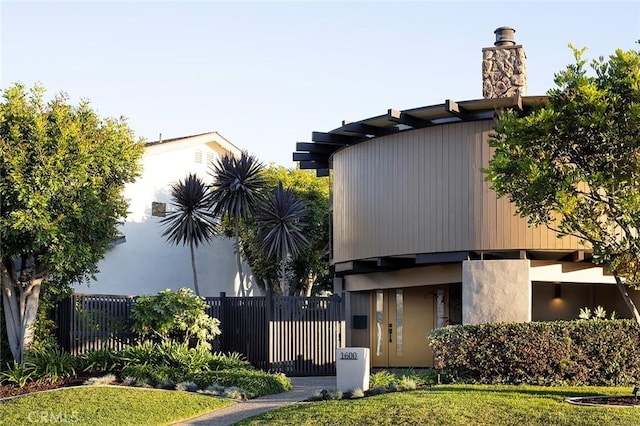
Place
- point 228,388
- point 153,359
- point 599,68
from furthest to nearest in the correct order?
point 153,359
point 228,388
point 599,68

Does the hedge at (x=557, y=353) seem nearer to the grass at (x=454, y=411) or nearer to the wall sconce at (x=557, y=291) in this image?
the grass at (x=454, y=411)

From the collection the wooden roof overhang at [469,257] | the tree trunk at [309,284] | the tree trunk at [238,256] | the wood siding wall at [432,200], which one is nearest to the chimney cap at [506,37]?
the wood siding wall at [432,200]

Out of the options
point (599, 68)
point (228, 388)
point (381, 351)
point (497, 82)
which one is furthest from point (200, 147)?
point (599, 68)

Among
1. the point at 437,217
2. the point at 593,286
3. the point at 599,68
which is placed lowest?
the point at 593,286

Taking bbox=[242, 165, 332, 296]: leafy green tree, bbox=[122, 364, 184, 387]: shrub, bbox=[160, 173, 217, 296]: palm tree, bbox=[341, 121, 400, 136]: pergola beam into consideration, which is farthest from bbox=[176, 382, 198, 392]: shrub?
bbox=[242, 165, 332, 296]: leafy green tree

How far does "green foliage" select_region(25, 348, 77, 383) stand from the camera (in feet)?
63.3

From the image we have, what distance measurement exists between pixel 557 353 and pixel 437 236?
16.0 feet

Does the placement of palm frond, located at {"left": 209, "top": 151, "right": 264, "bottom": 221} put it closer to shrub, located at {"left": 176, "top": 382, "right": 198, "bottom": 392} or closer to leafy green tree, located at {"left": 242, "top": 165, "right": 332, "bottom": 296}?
leafy green tree, located at {"left": 242, "top": 165, "right": 332, "bottom": 296}

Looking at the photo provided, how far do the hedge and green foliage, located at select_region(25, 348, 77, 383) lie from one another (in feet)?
27.3

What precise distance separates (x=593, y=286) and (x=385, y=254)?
638 cm

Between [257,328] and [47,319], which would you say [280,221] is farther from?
[47,319]

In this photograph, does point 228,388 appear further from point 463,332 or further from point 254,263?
point 254,263

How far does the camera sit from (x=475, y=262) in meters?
21.5

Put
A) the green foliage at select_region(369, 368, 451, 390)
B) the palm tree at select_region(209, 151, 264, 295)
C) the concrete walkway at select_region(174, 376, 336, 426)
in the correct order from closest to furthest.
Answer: the concrete walkway at select_region(174, 376, 336, 426) → the green foliage at select_region(369, 368, 451, 390) → the palm tree at select_region(209, 151, 264, 295)
